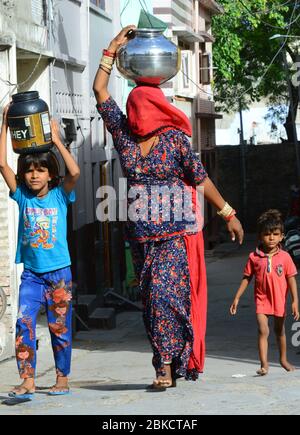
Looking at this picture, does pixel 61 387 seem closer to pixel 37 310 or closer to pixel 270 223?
pixel 37 310

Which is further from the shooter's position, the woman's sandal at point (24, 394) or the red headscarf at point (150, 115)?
the red headscarf at point (150, 115)

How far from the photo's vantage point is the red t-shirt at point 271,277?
9492 mm

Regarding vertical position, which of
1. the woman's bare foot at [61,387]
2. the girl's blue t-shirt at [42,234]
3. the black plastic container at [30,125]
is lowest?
the woman's bare foot at [61,387]

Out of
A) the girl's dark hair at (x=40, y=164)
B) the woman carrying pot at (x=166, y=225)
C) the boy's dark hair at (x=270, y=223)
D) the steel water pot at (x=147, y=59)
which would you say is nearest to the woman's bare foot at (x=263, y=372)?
the boy's dark hair at (x=270, y=223)

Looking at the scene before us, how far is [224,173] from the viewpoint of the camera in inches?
1528

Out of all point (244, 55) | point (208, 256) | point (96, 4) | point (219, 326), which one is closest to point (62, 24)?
point (96, 4)

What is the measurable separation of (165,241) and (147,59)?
4.19 feet

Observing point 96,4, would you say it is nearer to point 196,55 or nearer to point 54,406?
point 196,55

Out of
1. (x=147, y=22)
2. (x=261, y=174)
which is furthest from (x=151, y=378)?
(x=261, y=174)

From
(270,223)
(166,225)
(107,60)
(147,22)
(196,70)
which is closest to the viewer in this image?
(166,225)

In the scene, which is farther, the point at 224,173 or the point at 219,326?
the point at 224,173

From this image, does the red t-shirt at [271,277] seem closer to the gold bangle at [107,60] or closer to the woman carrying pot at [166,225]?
the woman carrying pot at [166,225]

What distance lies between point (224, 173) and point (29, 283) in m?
31.6

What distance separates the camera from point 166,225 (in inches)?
304
